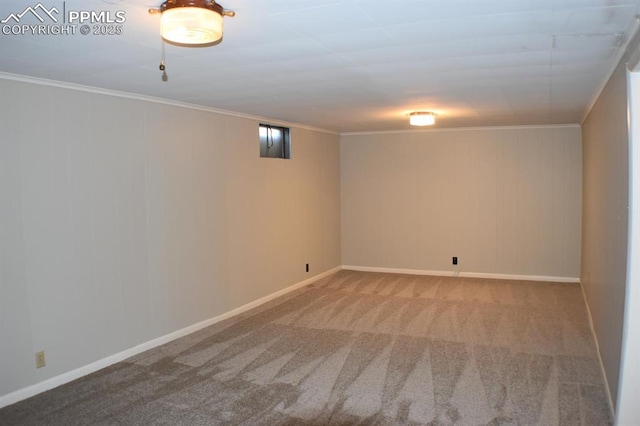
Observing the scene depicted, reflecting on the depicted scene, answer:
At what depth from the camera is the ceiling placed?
215 centimetres

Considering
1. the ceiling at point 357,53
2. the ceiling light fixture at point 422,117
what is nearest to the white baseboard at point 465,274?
the ceiling light fixture at point 422,117

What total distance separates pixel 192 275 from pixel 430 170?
4.17m

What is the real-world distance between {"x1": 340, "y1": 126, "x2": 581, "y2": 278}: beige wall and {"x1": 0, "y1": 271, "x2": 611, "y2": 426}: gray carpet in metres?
1.53

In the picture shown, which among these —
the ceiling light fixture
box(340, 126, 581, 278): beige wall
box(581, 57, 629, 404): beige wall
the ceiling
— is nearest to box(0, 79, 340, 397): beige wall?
the ceiling

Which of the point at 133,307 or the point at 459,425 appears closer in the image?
the point at 459,425

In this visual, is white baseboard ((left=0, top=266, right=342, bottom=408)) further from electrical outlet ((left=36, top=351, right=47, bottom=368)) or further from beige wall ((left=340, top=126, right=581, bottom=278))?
beige wall ((left=340, top=126, right=581, bottom=278))

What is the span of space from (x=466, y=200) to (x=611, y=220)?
13.0ft

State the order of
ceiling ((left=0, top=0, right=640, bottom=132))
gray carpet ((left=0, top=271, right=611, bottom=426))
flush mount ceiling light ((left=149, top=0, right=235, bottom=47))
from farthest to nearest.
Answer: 1. gray carpet ((left=0, top=271, right=611, bottom=426))
2. ceiling ((left=0, top=0, right=640, bottom=132))
3. flush mount ceiling light ((left=149, top=0, right=235, bottom=47))

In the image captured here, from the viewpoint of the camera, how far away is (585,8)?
6.97 feet

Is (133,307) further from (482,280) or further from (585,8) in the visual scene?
(482,280)

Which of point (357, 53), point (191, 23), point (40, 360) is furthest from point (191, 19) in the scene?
point (40, 360)

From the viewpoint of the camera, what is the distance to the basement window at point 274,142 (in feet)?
19.9

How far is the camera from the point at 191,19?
Answer: 6.51 feet

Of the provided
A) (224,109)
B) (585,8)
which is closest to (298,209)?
(224,109)
